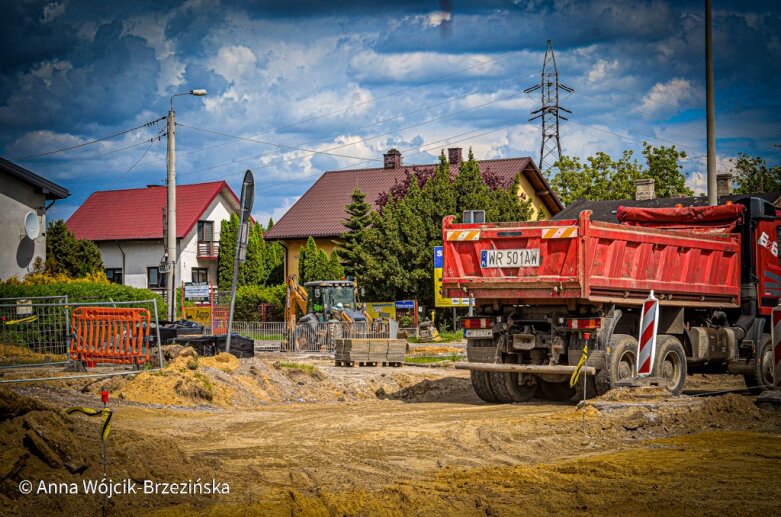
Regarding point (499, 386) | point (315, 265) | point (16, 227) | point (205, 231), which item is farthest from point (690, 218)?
point (205, 231)

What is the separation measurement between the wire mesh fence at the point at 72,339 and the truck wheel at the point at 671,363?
29.1ft

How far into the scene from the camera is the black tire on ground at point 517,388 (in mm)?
16062

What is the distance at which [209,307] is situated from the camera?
41750 mm

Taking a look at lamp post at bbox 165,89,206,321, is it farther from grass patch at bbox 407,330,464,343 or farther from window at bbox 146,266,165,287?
window at bbox 146,266,165,287

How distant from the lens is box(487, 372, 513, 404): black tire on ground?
1606cm

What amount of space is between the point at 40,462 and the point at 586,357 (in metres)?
8.47

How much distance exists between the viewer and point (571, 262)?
1445cm

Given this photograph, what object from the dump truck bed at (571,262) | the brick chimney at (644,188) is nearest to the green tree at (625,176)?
the brick chimney at (644,188)

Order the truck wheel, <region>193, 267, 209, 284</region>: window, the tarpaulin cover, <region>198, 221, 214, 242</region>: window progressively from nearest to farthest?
the truck wheel
the tarpaulin cover
<region>198, 221, 214, 242</region>: window
<region>193, 267, 209, 284</region>: window

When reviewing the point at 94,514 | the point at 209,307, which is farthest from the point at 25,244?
the point at 94,514

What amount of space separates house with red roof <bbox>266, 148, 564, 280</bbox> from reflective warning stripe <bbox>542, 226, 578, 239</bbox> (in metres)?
39.9

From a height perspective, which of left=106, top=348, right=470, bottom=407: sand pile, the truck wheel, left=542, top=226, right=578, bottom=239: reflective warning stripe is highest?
left=542, top=226, right=578, bottom=239: reflective warning stripe

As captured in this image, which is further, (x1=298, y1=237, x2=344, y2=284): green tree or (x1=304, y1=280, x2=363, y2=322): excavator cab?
(x1=298, y1=237, x2=344, y2=284): green tree

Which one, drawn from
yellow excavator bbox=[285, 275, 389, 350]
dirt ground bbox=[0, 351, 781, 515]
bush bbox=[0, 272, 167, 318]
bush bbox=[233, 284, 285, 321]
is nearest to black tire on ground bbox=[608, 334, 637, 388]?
dirt ground bbox=[0, 351, 781, 515]
